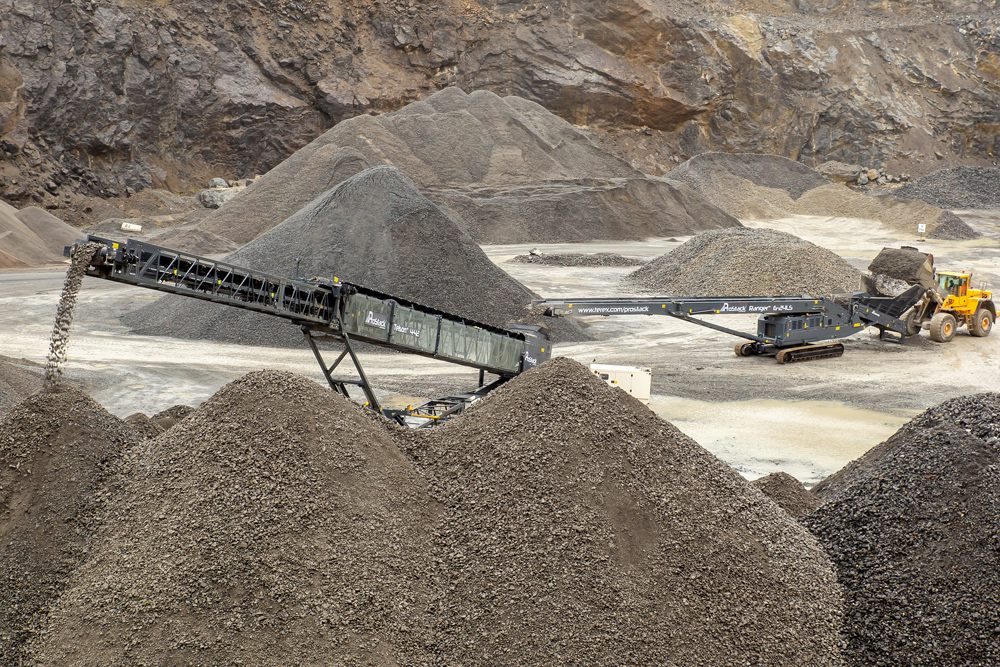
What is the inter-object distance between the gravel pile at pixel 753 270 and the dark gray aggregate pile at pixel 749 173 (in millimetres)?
24584

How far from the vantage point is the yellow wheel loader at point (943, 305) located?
17781mm

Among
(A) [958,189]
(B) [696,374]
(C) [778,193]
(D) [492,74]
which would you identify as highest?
(D) [492,74]

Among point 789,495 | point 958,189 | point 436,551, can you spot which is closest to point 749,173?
point 958,189

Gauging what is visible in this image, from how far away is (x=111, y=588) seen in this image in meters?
4.84

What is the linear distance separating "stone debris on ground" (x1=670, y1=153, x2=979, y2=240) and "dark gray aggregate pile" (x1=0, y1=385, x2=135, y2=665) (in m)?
41.9

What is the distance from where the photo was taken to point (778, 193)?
48844 mm

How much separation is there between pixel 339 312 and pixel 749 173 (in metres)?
45.5

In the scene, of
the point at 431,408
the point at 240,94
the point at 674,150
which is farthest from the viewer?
the point at 674,150

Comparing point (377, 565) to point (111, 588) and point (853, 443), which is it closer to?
point (111, 588)

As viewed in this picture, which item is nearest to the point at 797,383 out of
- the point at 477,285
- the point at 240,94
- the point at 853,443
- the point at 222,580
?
the point at 853,443

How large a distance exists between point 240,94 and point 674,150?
2974 centimetres

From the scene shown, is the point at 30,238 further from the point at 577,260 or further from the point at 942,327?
the point at 942,327

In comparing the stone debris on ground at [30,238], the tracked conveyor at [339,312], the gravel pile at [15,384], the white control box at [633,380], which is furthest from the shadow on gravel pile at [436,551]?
the stone debris on ground at [30,238]

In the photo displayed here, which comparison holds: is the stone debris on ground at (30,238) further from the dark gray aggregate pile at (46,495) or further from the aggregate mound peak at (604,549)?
the aggregate mound peak at (604,549)
